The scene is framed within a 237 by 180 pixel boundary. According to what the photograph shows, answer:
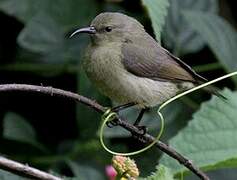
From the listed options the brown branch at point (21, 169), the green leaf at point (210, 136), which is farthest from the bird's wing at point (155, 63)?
the brown branch at point (21, 169)

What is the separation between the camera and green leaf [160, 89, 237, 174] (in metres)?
3.09

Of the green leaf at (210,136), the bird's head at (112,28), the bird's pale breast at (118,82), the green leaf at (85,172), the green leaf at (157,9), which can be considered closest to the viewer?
the green leaf at (157,9)

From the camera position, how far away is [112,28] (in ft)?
12.8

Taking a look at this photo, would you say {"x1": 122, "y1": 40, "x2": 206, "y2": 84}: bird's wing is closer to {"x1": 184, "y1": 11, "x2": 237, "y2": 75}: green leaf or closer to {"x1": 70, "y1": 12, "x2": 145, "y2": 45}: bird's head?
{"x1": 70, "y1": 12, "x2": 145, "y2": 45}: bird's head

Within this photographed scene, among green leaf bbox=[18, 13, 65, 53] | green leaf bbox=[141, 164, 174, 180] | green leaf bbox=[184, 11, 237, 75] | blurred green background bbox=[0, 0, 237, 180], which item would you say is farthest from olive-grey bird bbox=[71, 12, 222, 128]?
green leaf bbox=[141, 164, 174, 180]

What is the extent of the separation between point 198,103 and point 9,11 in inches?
Result: 55.3

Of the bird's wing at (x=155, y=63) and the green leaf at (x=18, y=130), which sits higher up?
the bird's wing at (x=155, y=63)

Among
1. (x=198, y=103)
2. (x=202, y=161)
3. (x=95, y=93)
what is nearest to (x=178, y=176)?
(x=202, y=161)

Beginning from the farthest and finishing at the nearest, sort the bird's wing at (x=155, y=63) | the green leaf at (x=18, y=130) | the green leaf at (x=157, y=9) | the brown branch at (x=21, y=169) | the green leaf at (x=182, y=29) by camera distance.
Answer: the green leaf at (x=182, y=29) → the green leaf at (x=18, y=130) → the bird's wing at (x=155, y=63) → the green leaf at (x=157, y=9) → the brown branch at (x=21, y=169)

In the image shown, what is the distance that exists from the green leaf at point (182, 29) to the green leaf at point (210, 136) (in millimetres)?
1312

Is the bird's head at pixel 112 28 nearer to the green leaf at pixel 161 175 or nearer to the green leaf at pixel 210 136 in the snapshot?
the green leaf at pixel 210 136

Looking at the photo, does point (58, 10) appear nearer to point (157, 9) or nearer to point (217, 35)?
point (217, 35)

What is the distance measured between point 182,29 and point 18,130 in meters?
1.46

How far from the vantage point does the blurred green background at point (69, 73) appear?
417cm
